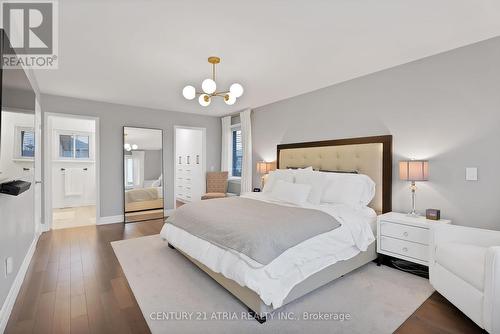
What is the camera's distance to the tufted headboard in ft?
10.5

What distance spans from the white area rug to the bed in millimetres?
102

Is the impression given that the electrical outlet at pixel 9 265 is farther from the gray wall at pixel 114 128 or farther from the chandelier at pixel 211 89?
the gray wall at pixel 114 128

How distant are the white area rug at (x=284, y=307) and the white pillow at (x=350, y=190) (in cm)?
80

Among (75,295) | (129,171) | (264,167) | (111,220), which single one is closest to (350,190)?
(264,167)

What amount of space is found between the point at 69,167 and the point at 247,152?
489cm

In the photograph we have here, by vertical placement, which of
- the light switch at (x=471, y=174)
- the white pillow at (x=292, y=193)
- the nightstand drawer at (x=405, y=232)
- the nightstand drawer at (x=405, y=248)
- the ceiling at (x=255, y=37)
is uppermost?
the ceiling at (x=255, y=37)

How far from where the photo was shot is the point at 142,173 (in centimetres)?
536

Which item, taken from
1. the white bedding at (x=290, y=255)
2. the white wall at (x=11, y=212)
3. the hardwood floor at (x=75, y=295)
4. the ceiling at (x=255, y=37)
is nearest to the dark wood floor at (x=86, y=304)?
the hardwood floor at (x=75, y=295)

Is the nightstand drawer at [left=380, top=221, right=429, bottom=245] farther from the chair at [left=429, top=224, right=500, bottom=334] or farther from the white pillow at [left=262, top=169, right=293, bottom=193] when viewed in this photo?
the white pillow at [left=262, top=169, right=293, bottom=193]

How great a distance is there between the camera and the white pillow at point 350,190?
122 inches

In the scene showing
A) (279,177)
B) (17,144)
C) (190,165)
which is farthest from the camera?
(190,165)

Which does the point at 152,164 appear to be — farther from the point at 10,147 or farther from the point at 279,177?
the point at 10,147

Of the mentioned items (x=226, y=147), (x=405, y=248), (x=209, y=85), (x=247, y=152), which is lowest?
(x=405, y=248)

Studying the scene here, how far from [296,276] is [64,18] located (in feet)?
9.81
